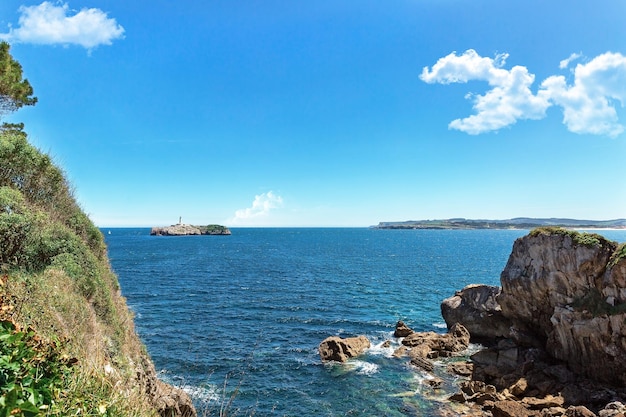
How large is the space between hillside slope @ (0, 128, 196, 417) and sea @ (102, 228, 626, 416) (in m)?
1.57

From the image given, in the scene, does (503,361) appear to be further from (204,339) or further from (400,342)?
(204,339)

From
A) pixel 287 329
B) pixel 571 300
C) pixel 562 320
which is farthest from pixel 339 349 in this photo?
pixel 571 300

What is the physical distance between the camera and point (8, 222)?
47.4 feet

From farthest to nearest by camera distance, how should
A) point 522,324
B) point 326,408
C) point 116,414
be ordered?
1. point 522,324
2. point 326,408
3. point 116,414

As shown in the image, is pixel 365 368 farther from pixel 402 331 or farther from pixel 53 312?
pixel 53 312

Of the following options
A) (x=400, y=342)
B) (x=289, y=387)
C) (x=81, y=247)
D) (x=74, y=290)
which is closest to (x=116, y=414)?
(x=74, y=290)

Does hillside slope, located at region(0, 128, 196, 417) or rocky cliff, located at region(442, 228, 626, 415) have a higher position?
hillside slope, located at region(0, 128, 196, 417)

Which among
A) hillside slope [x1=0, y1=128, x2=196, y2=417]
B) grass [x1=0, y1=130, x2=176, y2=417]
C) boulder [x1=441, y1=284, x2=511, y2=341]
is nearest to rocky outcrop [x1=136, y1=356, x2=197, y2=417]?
hillside slope [x1=0, y1=128, x2=196, y2=417]

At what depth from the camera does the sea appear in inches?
1017

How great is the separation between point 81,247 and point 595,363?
33.0 metres

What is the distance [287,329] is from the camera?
136ft

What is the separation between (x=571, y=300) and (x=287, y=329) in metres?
27.0

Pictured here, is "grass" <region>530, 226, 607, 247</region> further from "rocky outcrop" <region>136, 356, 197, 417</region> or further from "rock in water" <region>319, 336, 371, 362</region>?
"rocky outcrop" <region>136, 356, 197, 417</region>

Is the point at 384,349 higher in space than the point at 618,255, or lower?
lower
